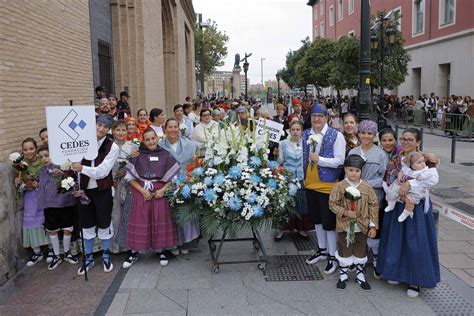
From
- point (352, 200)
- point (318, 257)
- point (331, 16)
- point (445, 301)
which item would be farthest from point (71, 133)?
point (331, 16)

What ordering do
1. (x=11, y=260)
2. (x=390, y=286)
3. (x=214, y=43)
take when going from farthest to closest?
(x=214, y=43) → (x=11, y=260) → (x=390, y=286)

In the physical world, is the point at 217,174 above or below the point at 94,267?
above

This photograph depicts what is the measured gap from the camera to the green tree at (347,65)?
26.3 metres

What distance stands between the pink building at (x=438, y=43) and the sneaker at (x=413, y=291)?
72.3 feet

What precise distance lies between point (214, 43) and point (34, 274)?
43173 millimetres

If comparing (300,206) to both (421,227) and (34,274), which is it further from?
(34,274)

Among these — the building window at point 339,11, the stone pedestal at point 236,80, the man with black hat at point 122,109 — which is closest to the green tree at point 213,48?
the stone pedestal at point 236,80

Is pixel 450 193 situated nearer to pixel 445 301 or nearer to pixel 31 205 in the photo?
pixel 445 301

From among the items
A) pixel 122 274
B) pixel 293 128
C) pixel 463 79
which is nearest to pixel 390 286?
pixel 293 128

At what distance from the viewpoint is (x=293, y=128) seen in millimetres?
5758

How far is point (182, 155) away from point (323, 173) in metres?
2.03

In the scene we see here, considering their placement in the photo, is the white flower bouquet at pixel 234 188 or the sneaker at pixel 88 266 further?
the sneaker at pixel 88 266

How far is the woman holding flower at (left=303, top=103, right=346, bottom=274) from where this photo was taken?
17.0 feet

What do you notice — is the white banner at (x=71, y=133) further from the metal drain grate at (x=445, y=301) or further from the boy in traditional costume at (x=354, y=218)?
the metal drain grate at (x=445, y=301)
